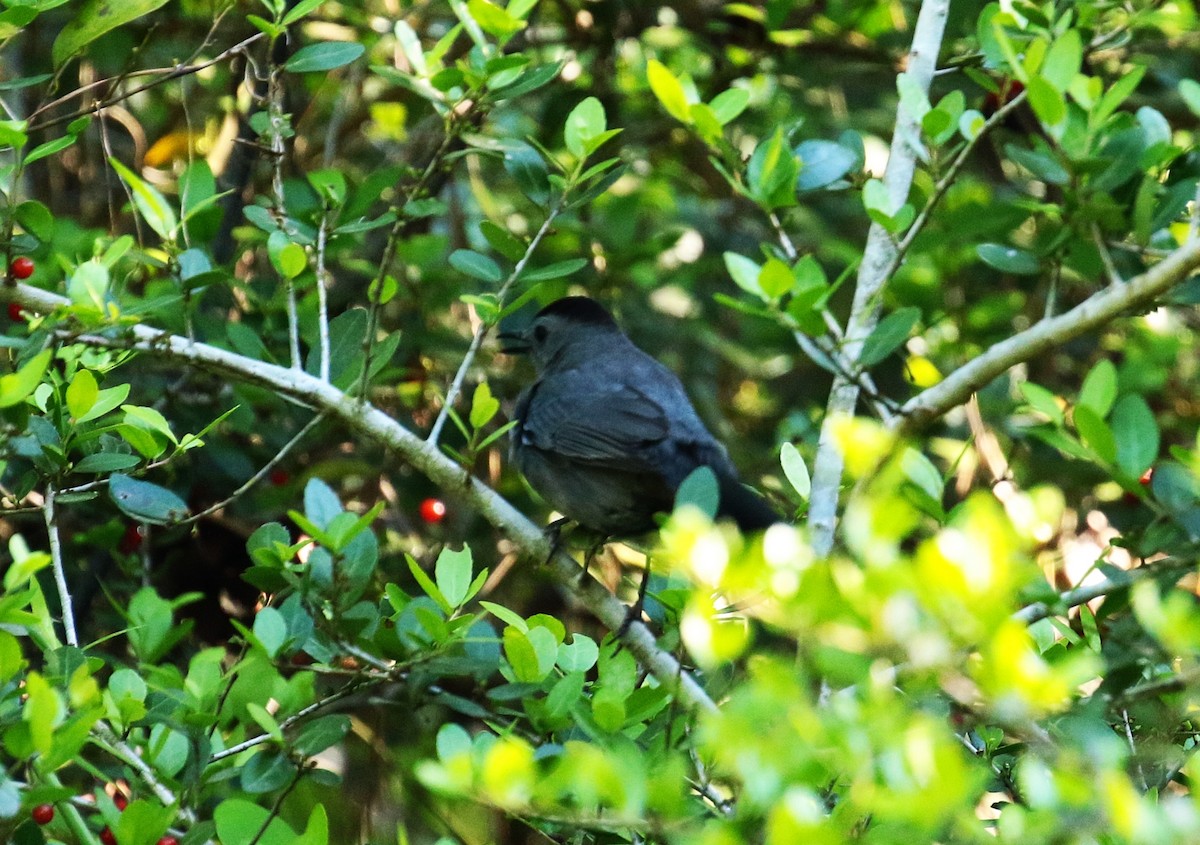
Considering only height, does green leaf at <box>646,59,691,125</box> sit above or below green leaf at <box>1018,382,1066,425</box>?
above

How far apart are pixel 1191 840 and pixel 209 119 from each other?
542 centimetres

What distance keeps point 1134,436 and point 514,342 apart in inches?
140

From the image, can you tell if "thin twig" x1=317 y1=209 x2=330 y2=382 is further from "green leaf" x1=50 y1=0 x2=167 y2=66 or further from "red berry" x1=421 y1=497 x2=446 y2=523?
"red berry" x1=421 y1=497 x2=446 y2=523

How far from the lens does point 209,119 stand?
19.5 ft

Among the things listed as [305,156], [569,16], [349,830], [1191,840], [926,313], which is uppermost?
[1191,840]

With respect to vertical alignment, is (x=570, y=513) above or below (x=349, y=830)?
above

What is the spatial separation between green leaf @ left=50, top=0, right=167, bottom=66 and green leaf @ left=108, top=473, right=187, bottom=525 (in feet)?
3.63

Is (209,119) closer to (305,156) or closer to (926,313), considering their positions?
(305,156)

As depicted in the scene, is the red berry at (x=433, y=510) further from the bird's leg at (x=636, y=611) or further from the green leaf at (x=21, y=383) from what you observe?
the green leaf at (x=21, y=383)

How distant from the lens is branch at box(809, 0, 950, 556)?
295cm

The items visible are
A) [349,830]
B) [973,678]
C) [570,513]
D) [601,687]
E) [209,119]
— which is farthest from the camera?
[209,119]

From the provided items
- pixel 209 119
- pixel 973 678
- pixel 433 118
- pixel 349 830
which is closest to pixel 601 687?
pixel 973 678

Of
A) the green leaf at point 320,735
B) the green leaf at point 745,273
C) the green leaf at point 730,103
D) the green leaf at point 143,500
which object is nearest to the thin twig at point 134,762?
the green leaf at point 320,735

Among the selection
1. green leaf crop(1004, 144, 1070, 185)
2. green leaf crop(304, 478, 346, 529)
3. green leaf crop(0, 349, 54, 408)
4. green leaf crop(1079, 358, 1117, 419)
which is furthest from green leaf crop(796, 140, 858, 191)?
green leaf crop(0, 349, 54, 408)
